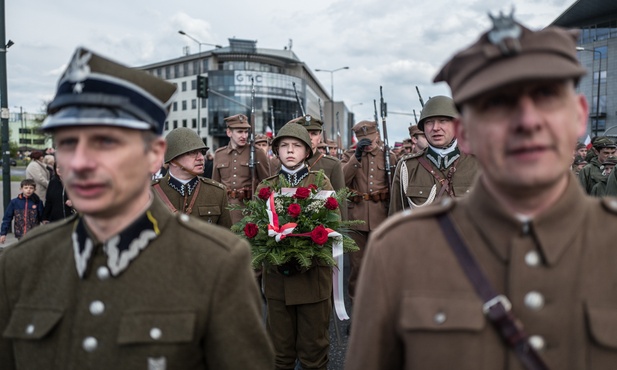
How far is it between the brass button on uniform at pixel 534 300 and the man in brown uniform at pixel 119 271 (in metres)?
1.00

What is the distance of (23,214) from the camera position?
9633mm

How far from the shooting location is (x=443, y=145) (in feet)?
18.3

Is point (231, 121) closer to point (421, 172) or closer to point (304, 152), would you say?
point (304, 152)

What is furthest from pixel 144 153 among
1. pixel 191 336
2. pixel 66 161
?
pixel 191 336

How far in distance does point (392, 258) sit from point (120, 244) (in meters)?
1.02

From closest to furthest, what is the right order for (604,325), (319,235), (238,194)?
(604,325) < (319,235) < (238,194)

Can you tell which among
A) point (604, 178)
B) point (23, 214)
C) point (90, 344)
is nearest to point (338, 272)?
point (90, 344)

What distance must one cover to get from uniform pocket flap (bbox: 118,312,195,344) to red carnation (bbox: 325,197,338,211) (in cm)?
292

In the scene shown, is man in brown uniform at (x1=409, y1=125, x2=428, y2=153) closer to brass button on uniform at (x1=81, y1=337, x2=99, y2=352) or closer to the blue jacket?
the blue jacket

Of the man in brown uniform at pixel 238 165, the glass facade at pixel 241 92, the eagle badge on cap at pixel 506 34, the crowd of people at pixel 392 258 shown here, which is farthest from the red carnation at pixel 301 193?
the glass facade at pixel 241 92

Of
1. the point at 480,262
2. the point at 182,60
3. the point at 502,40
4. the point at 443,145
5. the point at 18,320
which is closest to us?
the point at 502,40

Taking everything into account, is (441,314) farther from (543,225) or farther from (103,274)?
(103,274)

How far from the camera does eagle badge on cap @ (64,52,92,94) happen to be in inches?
79.2

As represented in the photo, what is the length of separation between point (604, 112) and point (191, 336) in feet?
223
